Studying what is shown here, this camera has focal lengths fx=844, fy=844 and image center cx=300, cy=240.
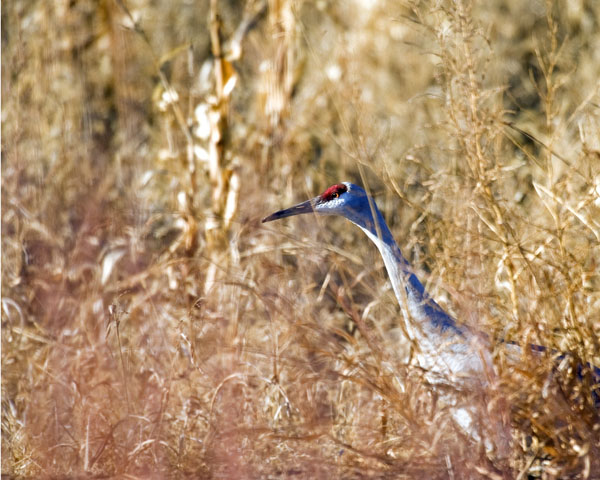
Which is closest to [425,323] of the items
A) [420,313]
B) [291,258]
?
[420,313]

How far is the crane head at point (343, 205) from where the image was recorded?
10.2 feet

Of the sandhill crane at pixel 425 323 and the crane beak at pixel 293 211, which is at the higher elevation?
the crane beak at pixel 293 211

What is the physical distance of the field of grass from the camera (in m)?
2.59

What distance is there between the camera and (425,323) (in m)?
2.81

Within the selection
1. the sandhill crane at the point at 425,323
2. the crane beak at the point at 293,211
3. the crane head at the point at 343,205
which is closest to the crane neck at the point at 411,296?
the sandhill crane at the point at 425,323

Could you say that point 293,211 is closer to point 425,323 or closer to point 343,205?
point 343,205

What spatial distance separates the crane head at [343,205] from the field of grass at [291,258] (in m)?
0.12

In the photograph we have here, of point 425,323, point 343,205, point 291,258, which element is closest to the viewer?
point 425,323

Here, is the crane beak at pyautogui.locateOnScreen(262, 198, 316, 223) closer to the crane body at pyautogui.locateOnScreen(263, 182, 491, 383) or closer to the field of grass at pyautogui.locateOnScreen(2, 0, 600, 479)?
the crane body at pyautogui.locateOnScreen(263, 182, 491, 383)

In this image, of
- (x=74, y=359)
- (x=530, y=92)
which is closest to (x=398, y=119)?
(x=530, y=92)

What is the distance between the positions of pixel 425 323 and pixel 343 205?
569 mm

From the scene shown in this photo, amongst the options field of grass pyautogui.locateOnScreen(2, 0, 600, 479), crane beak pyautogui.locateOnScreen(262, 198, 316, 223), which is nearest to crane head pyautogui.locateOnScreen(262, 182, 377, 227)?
crane beak pyautogui.locateOnScreen(262, 198, 316, 223)

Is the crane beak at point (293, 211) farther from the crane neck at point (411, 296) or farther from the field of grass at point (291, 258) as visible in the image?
the crane neck at point (411, 296)

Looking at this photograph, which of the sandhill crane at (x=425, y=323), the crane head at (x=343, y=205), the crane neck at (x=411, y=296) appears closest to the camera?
the sandhill crane at (x=425, y=323)
